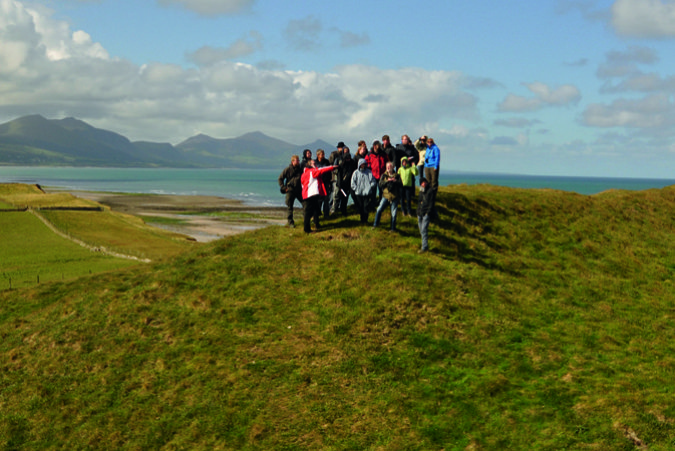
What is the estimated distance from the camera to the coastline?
307 ft

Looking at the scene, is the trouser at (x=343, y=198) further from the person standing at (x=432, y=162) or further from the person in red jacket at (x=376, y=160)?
the person standing at (x=432, y=162)

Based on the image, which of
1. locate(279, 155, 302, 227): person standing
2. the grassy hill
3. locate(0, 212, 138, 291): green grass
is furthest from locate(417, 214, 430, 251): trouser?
locate(0, 212, 138, 291): green grass

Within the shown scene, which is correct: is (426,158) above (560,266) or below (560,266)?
above

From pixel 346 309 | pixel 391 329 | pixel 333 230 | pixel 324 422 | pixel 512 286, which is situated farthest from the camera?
pixel 333 230

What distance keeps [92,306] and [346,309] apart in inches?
451

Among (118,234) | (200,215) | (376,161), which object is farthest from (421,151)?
(200,215)

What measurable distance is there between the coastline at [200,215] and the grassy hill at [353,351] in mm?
57135

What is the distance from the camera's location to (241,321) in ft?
60.3

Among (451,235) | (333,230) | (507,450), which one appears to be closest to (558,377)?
(507,450)

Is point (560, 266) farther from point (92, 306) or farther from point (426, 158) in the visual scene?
point (92, 306)

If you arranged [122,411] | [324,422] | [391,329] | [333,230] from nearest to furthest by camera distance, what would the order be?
[324,422] < [122,411] < [391,329] < [333,230]

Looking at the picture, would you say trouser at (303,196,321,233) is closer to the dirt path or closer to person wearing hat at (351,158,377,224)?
person wearing hat at (351,158,377,224)

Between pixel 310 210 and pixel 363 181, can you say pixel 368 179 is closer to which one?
pixel 363 181

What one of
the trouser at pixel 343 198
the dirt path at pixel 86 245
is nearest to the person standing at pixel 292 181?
the trouser at pixel 343 198
